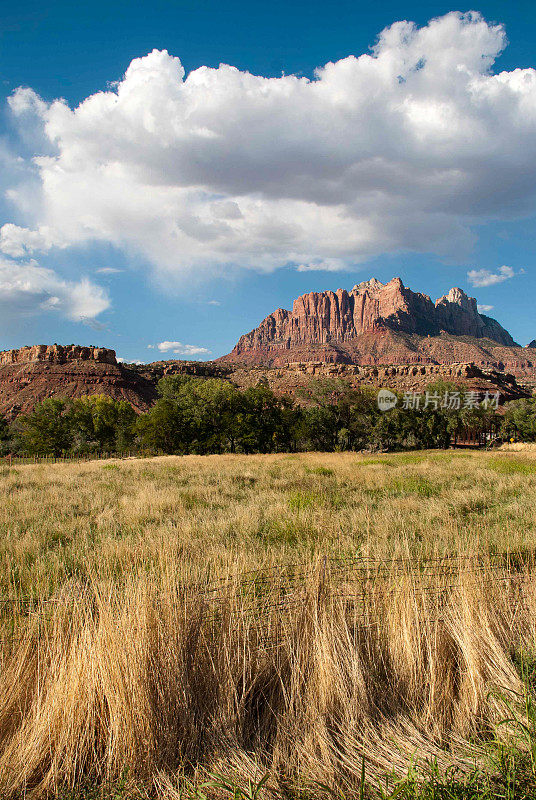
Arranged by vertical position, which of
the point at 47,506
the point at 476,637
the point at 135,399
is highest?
the point at 135,399

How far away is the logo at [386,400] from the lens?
51219mm

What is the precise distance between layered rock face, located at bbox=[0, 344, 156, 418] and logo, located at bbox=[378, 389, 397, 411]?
56.1 meters

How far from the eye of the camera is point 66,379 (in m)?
98.3

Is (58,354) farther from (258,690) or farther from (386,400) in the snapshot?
(258,690)

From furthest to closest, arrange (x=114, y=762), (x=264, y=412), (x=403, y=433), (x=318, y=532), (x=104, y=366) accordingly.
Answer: (x=104, y=366), (x=403, y=433), (x=264, y=412), (x=318, y=532), (x=114, y=762)

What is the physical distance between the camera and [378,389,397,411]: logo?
5122 cm

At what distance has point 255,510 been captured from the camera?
29.8ft

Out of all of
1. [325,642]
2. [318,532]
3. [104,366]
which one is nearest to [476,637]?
[325,642]

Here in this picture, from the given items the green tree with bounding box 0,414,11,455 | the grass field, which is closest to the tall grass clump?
the grass field

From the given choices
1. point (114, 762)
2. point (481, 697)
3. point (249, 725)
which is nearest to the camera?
point (114, 762)

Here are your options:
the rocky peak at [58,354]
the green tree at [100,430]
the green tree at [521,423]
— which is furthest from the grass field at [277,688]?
the rocky peak at [58,354]

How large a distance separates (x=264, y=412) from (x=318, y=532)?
40.7 m

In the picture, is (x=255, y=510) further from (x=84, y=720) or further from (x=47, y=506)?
(x=84, y=720)

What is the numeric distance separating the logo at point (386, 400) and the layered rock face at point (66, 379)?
56063mm
